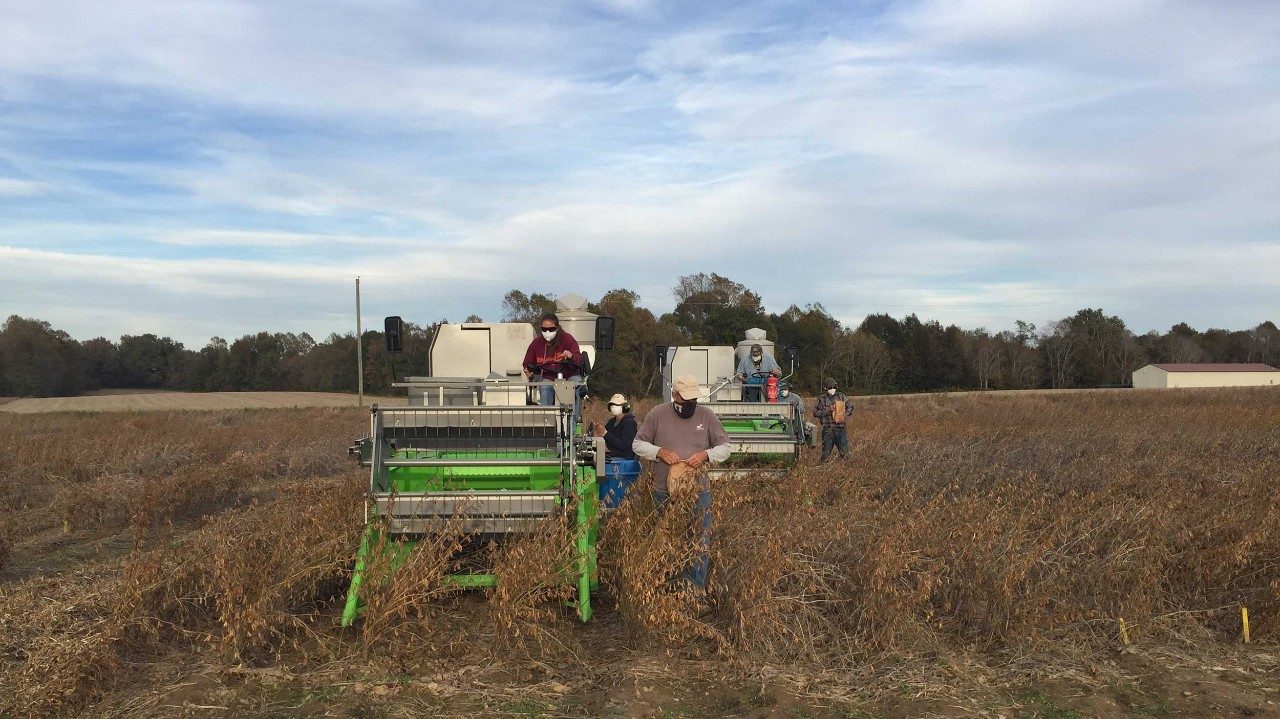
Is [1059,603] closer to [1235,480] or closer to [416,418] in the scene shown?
[416,418]

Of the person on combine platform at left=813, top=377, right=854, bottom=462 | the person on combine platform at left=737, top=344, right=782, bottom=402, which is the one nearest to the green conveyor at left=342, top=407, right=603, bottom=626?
the person on combine platform at left=737, top=344, right=782, bottom=402

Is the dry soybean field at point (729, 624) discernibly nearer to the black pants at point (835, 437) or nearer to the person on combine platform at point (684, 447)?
the person on combine platform at point (684, 447)

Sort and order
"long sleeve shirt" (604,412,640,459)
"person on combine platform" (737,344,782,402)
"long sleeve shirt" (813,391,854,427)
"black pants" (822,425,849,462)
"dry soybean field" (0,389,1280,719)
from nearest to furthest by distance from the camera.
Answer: "dry soybean field" (0,389,1280,719)
"long sleeve shirt" (604,412,640,459)
"person on combine platform" (737,344,782,402)
"long sleeve shirt" (813,391,854,427)
"black pants" (822,425,849,462)

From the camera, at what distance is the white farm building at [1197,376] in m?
70.6

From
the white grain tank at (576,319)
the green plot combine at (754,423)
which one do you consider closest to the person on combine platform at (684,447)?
the green plot combine at (754,423)

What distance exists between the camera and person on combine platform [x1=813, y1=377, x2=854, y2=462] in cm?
1505

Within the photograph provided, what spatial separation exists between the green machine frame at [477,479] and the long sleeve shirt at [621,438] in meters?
2.45

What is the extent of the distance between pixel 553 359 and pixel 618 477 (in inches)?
51.1

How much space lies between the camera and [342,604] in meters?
6.54

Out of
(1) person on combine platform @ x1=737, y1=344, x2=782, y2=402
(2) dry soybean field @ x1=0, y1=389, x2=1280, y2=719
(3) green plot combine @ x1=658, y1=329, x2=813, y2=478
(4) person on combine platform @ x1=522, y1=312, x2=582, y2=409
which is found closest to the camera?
(2) dry soybean field @ x1=0, y1=389, x2=1280, y2=719

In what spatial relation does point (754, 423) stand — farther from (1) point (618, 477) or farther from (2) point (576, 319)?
(1) point (618, 477)

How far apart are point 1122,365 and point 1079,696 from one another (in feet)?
281

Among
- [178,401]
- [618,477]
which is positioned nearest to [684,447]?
[618,477]

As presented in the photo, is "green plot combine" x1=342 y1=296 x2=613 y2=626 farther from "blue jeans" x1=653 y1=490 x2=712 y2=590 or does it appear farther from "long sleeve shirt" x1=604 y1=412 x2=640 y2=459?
"long sleeve shirt" x1=604 y1=412 x2=640 y2=459
